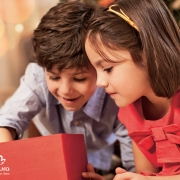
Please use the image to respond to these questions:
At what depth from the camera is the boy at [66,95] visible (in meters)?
0.91

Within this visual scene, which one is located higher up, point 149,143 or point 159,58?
point 159,58

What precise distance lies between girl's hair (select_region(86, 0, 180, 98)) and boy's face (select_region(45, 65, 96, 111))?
15 cm

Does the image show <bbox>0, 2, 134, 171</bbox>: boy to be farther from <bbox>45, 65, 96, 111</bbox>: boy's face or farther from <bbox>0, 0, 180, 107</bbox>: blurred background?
<bbox>0, 0, 180, 107</bbox>: blurred background

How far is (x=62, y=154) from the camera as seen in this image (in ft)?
2.34

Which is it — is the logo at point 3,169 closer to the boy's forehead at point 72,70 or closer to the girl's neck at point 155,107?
the boy's forehead at point 72,70

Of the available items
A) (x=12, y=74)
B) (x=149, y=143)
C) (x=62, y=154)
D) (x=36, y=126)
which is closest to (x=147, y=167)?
(x=149, y=143)

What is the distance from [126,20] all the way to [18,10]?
33.7 inches

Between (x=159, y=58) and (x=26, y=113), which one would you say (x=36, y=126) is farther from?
(x=159, y=58)

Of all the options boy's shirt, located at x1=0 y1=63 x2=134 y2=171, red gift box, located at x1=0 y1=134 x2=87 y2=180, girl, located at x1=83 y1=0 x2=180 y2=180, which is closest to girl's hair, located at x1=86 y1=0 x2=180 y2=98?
girl, located at x1=83 y1=0 x2=180 y2=180

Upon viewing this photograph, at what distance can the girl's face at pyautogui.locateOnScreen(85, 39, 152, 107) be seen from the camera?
0.75 m

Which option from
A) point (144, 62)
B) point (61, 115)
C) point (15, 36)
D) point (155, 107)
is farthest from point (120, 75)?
point (15, 36)

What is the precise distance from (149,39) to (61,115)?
0.55m

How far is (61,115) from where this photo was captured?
1.19 meters

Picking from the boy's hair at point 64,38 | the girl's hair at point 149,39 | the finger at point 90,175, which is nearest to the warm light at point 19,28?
the boy's hair at point 64,38
